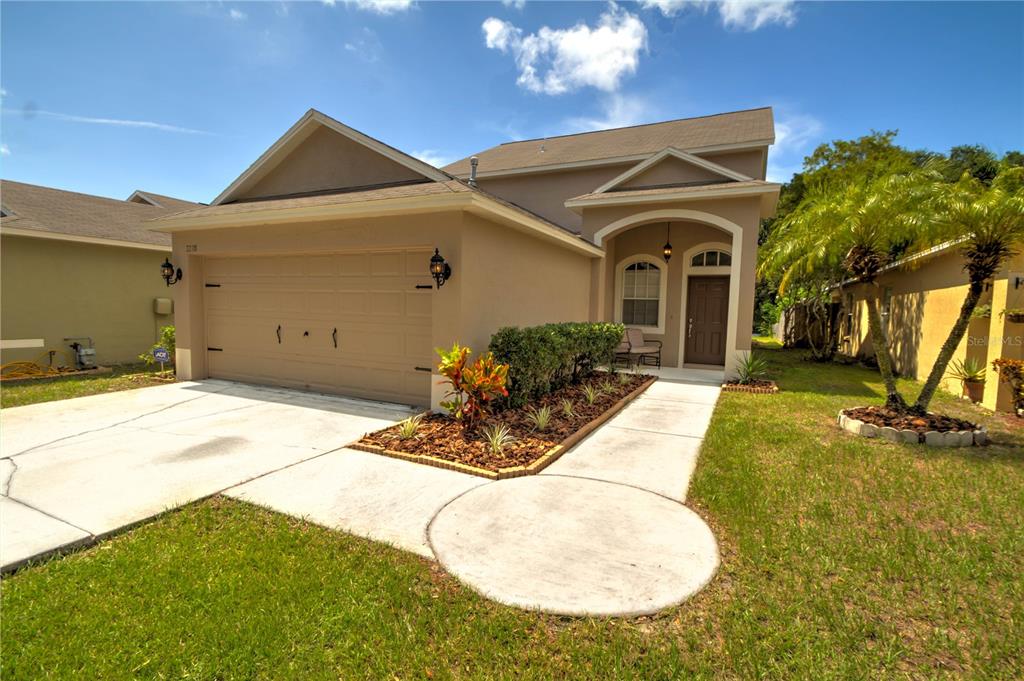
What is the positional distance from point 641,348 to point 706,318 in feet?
6.39

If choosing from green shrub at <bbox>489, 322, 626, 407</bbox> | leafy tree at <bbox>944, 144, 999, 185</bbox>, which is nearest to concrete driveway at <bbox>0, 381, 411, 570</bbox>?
green shrub at <bbox>489, 322, 626, 407</bbox>

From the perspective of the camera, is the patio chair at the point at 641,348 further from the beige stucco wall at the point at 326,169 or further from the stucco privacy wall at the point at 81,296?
the stucco privacy wall at the point at 81,296

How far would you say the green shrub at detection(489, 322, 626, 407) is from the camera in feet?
21.2

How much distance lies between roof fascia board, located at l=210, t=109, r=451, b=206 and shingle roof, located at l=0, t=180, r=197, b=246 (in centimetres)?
252

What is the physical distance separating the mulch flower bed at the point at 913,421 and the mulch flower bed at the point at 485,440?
3.44 metres

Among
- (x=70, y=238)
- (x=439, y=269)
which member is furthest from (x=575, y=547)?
(x=70, y=238)

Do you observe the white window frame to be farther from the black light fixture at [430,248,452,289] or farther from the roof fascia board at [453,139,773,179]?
the black light fixture at [430,248,452,289]

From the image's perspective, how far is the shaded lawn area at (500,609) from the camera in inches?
→ 83.3

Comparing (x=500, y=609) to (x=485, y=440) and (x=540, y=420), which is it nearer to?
(x=485, y=440)

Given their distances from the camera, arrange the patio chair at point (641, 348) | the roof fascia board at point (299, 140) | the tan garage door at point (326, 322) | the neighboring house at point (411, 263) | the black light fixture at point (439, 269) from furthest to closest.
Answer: the patio chair at point (641, 348) < the roof fascia board at point (299, 140) < the tan garage door at point (326, 322) < the neighboring house at point (411, 263) < the black light fixture at point (439, 269)

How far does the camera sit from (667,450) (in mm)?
5289

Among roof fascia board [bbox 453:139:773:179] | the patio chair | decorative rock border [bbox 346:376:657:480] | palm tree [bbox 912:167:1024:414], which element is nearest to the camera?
decorative rock border [bbox 346:376:657:480]

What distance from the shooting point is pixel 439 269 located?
6070 mm

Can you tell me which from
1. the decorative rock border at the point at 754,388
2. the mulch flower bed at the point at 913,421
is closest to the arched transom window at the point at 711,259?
the decorative rock border at the point at 754,388
